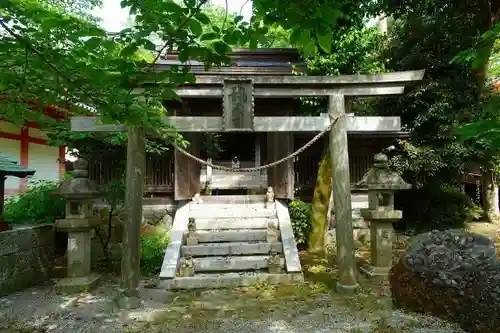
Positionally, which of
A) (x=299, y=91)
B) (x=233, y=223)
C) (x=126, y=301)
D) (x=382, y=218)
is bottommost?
(x=126, y=301)

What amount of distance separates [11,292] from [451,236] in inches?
286

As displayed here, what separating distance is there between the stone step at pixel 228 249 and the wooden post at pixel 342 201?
6.35 feet

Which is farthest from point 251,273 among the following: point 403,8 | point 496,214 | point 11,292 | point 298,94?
point 496,214

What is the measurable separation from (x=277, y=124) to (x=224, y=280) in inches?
118

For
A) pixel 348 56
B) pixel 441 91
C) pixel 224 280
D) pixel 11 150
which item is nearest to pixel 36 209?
pixel 224 280

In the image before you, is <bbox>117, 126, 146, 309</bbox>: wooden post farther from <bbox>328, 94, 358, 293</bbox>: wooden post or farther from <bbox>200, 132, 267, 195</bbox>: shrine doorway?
A: <bbox>200, 132, 267, 195</bbox>: shrine doorway

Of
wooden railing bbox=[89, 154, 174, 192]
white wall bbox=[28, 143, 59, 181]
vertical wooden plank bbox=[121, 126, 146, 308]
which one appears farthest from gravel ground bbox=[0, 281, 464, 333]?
white wall bbox=[28, 143, 59, 181]

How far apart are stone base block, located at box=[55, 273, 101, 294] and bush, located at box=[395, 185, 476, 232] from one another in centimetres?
875

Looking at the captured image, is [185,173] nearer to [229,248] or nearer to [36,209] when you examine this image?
[229,248]

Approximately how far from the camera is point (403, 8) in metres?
10.2

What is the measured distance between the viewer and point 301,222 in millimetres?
9828

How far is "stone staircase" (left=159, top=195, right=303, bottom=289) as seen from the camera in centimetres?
684

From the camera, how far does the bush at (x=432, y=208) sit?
35.3ft

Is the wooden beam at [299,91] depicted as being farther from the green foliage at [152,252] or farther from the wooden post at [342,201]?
the green foliage at [152,252]
